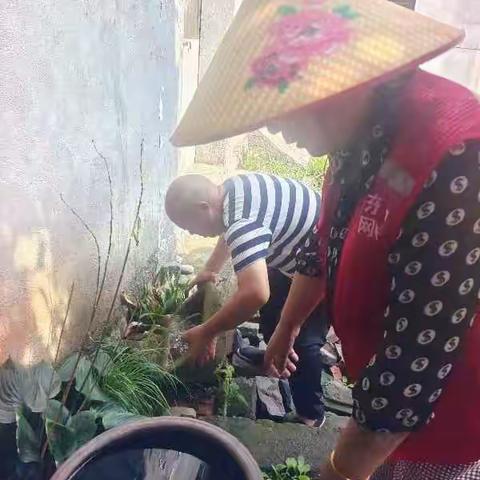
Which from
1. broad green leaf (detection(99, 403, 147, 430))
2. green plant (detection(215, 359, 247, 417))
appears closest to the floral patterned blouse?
broad green leaf (detection(99, 403, 147, 430))

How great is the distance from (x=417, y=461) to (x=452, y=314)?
1.78ft

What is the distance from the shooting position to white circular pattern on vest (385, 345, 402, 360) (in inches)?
45.8

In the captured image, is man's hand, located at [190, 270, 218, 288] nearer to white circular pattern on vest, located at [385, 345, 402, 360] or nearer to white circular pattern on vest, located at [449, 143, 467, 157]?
white circular pattern on vest, located at [385, 345, 402, 360]

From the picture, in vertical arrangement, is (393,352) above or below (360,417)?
above

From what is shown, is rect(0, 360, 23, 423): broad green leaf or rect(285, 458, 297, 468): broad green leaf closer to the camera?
rect(0, 360, 23, 423): broad green leaf

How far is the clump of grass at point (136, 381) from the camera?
9.69ft

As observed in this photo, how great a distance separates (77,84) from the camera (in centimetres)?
281

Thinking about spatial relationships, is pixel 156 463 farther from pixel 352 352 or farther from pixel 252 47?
pixel 252 47

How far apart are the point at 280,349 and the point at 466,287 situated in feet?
3.97

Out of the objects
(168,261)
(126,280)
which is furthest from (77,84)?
(168,261)

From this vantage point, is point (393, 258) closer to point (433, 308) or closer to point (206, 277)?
point (433, 308)

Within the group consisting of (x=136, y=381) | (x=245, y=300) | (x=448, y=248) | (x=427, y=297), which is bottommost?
(x=136, y=381)

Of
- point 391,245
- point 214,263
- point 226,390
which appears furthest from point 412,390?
point 214,263

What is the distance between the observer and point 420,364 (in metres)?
1.16
